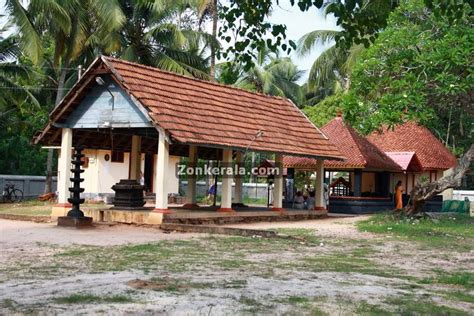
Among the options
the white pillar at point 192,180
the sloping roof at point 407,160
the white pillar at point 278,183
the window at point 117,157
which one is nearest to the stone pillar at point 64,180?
the white pillar at point 192,180

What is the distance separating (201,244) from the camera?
45.5 ft

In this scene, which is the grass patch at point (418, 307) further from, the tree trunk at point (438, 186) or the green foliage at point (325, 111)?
the green foliage at point (325, 111)

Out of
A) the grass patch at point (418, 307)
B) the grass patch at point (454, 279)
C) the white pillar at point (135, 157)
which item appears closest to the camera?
the grass patch at point (418, 307)

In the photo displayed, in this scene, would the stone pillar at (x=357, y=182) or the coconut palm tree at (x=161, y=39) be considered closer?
the stone pillar at (x=357, y=182)

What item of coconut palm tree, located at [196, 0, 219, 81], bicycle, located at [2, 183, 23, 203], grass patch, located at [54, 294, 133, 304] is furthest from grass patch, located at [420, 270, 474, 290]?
bicycle, located at [2, 183, 23, 203]

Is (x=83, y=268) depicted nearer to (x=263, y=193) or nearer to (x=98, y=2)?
(x=98, y=2)

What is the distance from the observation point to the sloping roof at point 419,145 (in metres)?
32.3

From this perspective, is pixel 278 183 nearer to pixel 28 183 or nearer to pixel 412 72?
pixel 412 72

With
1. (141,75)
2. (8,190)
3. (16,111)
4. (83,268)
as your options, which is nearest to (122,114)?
(141,75)

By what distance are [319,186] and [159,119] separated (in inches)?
368

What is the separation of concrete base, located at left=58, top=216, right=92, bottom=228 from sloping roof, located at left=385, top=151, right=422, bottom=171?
16494 millimetres

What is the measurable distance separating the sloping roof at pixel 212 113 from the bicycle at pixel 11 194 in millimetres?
13253

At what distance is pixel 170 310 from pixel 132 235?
29.8 ft

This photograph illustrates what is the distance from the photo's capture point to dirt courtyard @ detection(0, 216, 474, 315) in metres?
7.10
